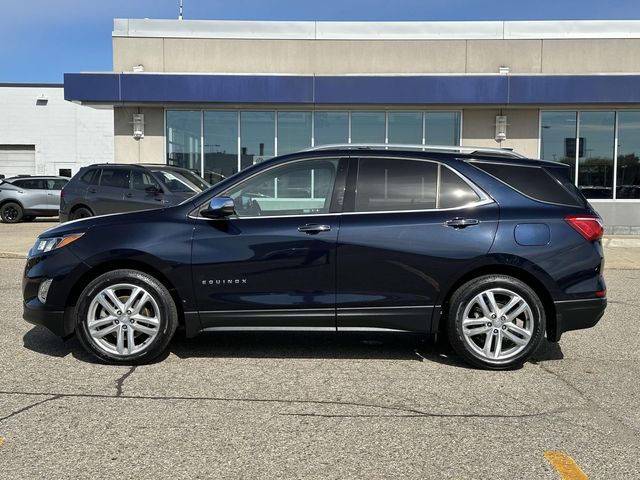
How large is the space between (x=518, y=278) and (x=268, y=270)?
205 cm

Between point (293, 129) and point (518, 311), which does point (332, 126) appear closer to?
point (293, 129)

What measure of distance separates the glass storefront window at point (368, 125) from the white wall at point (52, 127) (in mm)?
23310

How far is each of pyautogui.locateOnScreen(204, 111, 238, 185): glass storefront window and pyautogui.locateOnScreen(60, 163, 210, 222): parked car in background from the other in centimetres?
362

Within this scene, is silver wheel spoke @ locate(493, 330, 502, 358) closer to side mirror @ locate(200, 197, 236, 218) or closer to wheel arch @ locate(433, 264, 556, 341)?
wheel arch @ locate(433, 264, 556, 341)

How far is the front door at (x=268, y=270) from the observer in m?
4.88

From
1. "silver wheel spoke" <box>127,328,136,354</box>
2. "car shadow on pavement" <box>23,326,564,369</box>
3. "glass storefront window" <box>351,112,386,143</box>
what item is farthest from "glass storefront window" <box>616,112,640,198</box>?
"silver wheel spoke" <box>127,328,136,354</box>

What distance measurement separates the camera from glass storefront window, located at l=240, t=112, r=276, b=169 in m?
16.6

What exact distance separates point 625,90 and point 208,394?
14.5 meters

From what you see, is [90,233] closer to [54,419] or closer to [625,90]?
[54,419]

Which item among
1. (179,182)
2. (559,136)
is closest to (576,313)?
(179,182)

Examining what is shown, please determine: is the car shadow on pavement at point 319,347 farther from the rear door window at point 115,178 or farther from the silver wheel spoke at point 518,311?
the rear door window at point 115,178

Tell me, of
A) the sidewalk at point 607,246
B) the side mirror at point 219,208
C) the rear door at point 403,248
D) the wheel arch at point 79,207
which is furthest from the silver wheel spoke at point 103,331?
the wheel arch at point 79,207

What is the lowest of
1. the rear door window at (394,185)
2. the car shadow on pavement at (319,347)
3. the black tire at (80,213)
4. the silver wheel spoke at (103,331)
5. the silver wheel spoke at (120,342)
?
the car shadow on pavement at (319,347)

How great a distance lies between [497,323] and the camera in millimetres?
4926
